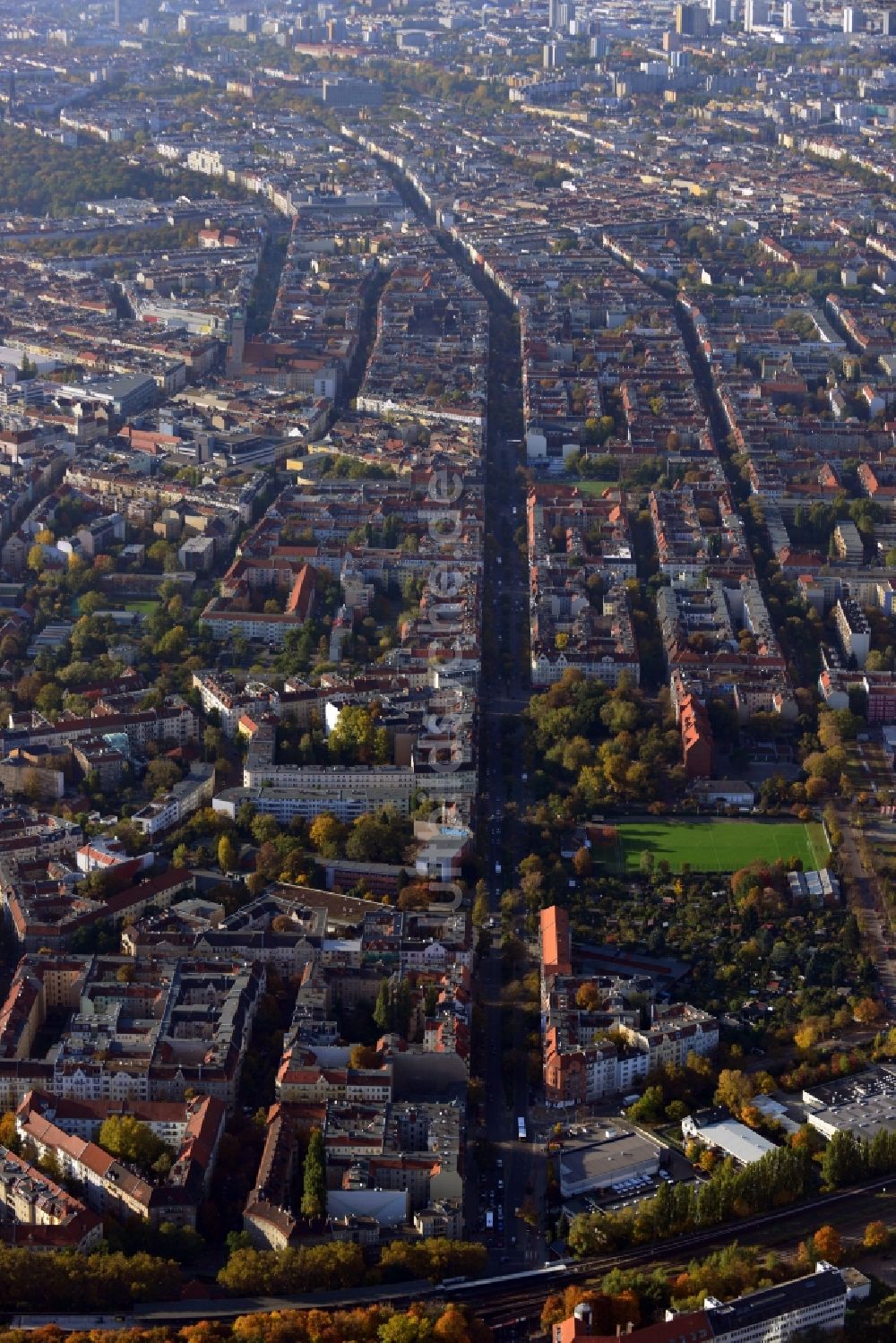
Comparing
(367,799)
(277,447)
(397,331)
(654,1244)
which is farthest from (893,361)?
(654,1244)

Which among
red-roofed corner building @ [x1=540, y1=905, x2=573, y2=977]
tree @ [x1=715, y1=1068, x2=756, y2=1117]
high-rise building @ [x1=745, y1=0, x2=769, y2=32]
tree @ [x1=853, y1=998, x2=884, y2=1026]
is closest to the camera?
tree @ [x1=715, y1=1068, x2=756, y2=1117]

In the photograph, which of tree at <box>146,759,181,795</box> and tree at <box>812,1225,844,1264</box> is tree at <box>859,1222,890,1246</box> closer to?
tree at <box>812,1225,844,1264</box>

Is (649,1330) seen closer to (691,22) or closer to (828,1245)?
(828,1245)

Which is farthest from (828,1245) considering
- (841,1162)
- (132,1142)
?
(132,1142)

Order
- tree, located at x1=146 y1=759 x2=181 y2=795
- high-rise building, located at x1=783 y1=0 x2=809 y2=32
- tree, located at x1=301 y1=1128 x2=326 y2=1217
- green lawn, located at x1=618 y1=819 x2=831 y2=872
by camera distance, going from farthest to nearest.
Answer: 1. high-rise building, located at x1=783 y1=0 x2=809 y2=32
2. tree, located at x1=146 y1=759 x2=181 y2=795
3. green lawn, located at x1=618 y1=819 x2=831 y2=872
4. tree, located at x1=301 y1=1128 x2=326 y2=1217

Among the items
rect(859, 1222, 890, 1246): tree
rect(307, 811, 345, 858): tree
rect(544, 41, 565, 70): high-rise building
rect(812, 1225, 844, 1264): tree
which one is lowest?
rect(544, 41, 565, 70): high-rise building

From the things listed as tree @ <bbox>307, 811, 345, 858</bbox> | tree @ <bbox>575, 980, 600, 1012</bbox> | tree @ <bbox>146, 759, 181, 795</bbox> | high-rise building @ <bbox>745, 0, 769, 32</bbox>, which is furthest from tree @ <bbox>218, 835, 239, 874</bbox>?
high-rise building @ <bbox>745, 0, 769, 32</bbox>

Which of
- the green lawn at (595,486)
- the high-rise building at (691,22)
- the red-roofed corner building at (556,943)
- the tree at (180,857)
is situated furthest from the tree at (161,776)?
the high-rise building at (691,22)

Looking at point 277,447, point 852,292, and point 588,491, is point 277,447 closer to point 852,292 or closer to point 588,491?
point 588,491
